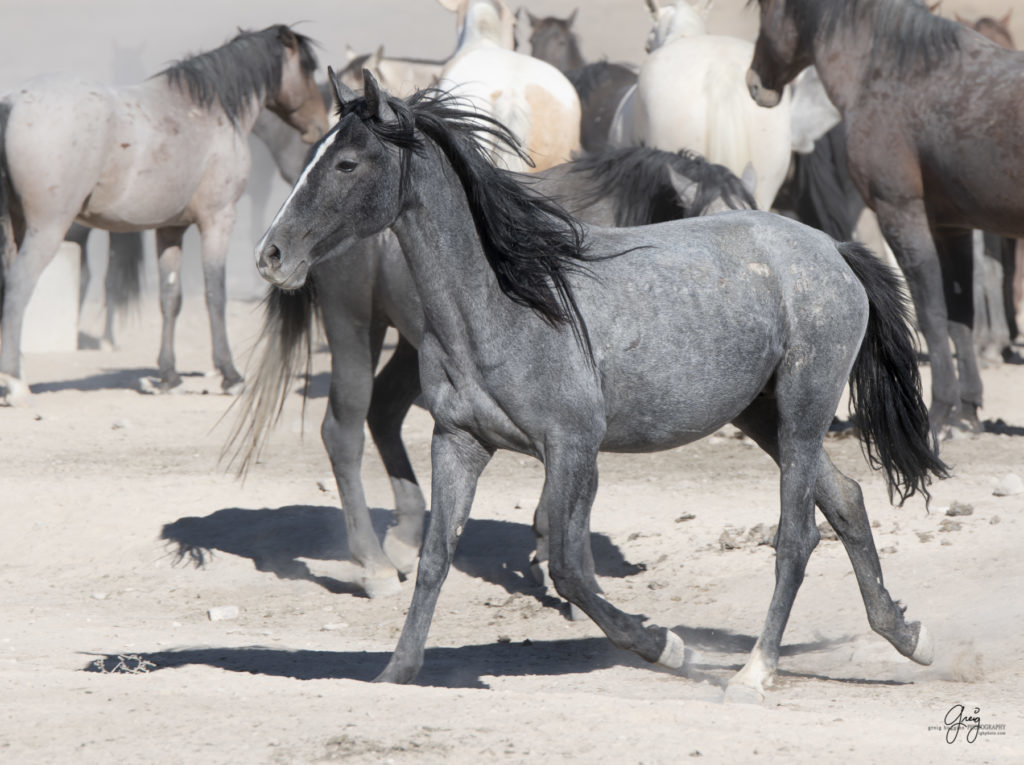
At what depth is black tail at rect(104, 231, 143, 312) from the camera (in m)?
12.4

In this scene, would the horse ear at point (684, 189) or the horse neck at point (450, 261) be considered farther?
the horse ear at point (684, 189)

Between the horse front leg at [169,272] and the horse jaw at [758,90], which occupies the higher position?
the horse jaw at [758,90]

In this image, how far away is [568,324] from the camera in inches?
140

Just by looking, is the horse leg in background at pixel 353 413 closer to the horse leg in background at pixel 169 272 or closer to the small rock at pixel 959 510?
the small rock at pixel 959 510

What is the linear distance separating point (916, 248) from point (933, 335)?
20.5 inches

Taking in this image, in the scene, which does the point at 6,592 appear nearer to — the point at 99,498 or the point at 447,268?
the point at 99,498

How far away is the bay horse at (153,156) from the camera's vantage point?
28.5 ft

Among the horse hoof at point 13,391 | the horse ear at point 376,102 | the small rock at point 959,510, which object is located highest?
the horse ear at point 376,102

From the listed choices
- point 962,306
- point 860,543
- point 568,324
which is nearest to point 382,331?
point 568,324

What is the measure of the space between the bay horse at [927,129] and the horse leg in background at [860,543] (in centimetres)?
325

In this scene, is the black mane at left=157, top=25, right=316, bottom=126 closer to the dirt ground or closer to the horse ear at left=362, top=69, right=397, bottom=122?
the dirt ground

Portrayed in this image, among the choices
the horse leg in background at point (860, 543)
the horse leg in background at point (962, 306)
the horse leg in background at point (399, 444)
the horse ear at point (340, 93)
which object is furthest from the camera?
the horse leg in background at point (962, 306)

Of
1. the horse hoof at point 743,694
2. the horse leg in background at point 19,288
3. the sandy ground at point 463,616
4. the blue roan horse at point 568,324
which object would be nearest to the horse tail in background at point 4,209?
the horse leg in background at point 19,288

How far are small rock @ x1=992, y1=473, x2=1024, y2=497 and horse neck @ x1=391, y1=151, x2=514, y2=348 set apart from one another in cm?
319
